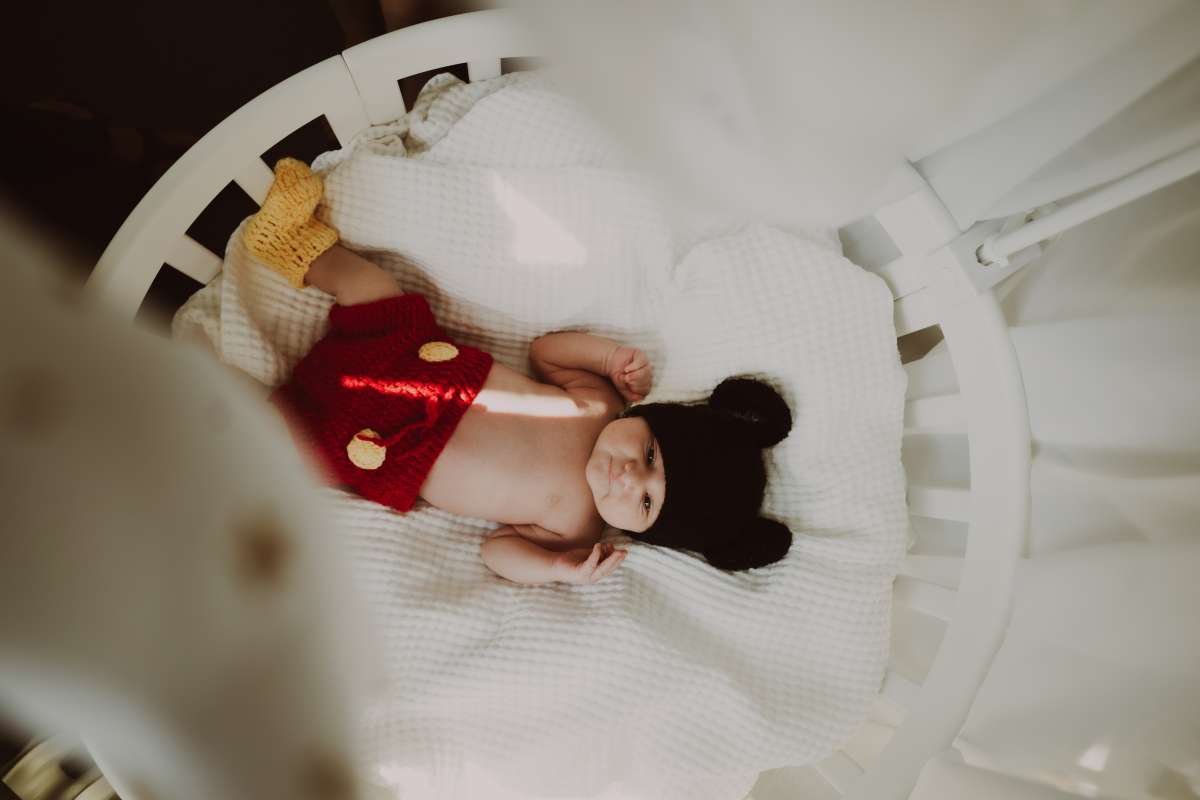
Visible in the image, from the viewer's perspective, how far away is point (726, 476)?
3.03 ft

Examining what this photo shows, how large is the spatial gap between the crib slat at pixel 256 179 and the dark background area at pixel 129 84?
0.33 meters

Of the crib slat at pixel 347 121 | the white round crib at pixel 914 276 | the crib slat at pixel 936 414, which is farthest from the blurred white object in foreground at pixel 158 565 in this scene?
the crib slat at pixel 936 414

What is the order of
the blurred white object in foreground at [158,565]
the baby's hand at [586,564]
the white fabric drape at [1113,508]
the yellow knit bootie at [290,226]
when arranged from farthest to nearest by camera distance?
the baby's hand at [586,564] → the yellow knit bootie at [290,226] → the white fabric drape at [1113,508] → the blurred white object in foreground at [158,565]

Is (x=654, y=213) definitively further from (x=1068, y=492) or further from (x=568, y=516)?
(x=1068, y=492)

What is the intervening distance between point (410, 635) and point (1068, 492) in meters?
0.88

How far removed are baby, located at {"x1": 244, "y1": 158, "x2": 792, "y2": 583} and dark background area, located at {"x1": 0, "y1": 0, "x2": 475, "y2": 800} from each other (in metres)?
0.37

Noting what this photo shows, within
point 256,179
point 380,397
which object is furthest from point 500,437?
point 256,179

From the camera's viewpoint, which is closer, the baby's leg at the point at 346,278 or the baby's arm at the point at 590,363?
the baby's leg at the point at 346,278

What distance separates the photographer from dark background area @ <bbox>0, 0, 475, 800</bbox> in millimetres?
959

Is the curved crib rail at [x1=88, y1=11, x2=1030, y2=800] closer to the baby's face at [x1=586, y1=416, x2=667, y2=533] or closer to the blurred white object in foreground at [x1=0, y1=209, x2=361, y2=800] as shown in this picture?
the baby's face at [x1=586, y1=416, x2=667, y2=533]

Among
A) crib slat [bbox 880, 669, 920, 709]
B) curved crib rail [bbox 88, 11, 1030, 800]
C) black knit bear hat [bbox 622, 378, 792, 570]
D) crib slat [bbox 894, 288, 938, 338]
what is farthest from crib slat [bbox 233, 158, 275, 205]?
crib slat [bbox 880, 669, 920, 709]

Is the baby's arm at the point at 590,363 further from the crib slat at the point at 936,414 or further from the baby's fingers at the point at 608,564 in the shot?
the crib slat at the point at 936,414

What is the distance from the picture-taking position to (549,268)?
1.00 metres

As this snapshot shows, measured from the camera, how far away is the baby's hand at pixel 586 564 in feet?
3.06
